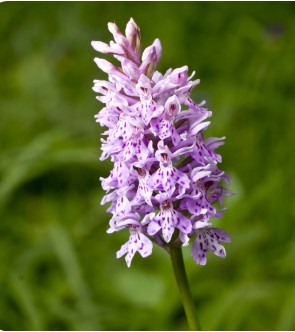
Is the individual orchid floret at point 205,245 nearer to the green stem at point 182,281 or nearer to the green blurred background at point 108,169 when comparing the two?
the green stem at point 182,281

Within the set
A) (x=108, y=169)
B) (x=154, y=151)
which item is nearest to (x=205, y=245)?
(x=154, y=151)

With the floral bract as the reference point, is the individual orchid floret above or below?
below

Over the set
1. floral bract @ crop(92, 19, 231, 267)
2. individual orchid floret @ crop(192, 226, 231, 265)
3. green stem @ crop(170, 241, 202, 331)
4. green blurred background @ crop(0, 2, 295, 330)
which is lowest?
green stem @ crop(170, 241, 202, 331)

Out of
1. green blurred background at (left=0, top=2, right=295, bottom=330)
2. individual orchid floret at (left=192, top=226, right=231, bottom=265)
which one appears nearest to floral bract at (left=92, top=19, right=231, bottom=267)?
individual orchid floret at (left=192, top=226, right=231, bottom=265)

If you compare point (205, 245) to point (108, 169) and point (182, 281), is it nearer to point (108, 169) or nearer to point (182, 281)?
point (182, 281)

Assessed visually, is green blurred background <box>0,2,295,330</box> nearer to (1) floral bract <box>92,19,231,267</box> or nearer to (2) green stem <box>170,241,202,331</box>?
(2) green stem <box>170,241,202,331</box>

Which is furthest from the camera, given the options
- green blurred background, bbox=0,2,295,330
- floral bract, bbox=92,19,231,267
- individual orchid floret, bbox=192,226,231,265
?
green blurred background, bbox=0,2,295,330
